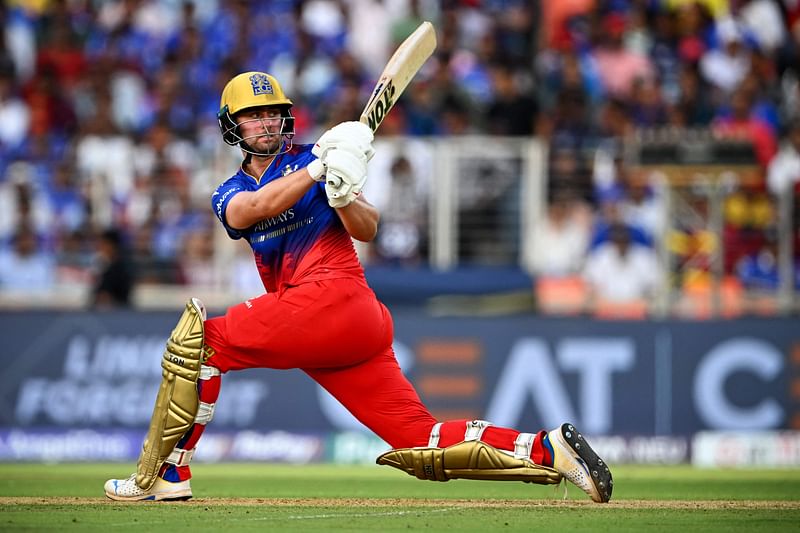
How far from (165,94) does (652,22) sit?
545 cm

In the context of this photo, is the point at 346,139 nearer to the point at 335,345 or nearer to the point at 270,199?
the point at 270,199

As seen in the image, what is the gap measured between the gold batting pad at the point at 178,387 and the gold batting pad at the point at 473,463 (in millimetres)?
914

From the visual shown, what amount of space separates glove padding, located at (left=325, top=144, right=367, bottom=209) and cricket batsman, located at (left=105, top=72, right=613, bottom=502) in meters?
0.15

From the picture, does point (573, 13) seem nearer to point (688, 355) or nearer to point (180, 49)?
point (180, 49)

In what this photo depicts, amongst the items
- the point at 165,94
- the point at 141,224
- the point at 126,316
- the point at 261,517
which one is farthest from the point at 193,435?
the point at 165,94

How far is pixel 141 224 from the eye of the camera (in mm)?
12305

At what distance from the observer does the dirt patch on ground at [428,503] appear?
634cm

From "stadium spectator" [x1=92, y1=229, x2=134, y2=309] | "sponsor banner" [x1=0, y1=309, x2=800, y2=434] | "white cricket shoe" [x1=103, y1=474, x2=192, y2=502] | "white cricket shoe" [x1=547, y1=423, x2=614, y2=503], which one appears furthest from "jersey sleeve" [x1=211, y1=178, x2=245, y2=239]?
"stadium spectator" [x1=92, y1=229, x2=134, y2=309]

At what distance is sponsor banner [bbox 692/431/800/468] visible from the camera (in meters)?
11.0

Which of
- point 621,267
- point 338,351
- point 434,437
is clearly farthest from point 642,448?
point 338,351

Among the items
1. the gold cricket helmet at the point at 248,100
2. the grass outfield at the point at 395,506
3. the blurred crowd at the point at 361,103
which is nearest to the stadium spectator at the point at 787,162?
the blurred crowd at the point at 361,103

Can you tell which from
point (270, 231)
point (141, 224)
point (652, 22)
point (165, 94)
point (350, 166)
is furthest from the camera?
point (652, 22)

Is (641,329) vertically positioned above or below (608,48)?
below

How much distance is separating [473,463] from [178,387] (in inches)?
52.1
